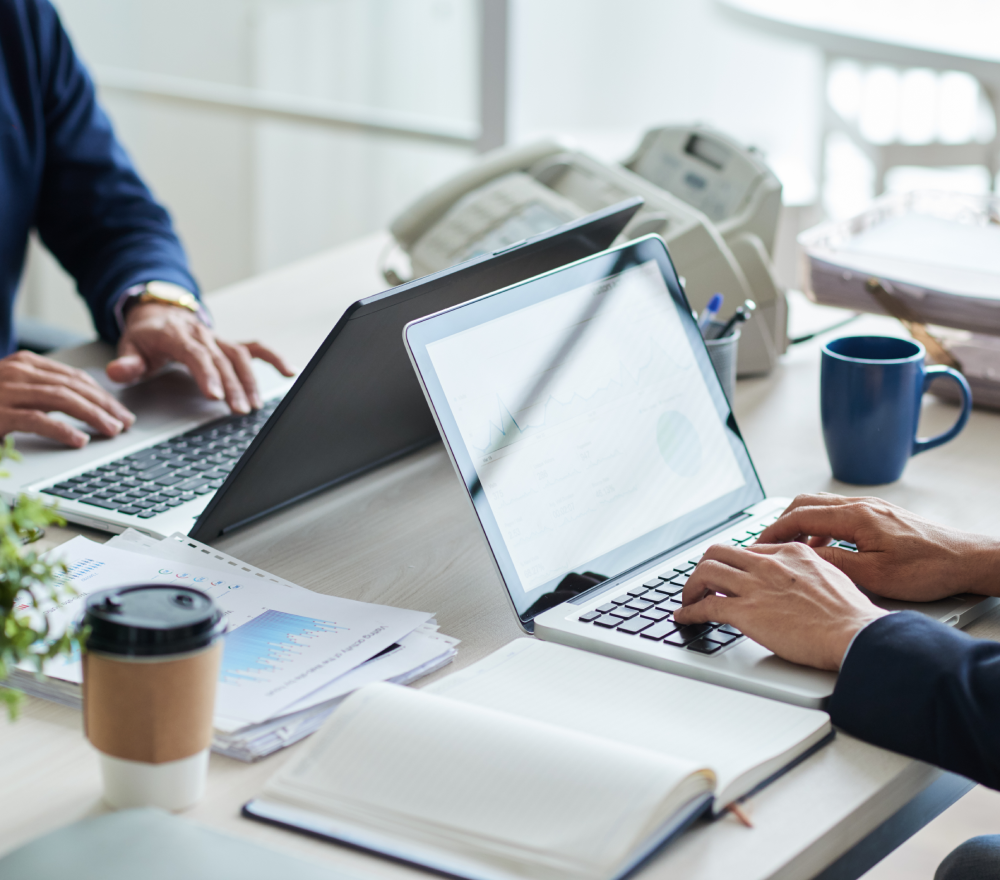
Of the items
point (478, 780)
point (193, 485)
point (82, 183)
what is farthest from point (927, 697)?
point (82, 183)

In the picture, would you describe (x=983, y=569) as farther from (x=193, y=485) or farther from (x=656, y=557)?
(x=193, y=485)

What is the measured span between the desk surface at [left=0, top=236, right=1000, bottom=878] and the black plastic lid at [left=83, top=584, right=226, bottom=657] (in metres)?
0.11

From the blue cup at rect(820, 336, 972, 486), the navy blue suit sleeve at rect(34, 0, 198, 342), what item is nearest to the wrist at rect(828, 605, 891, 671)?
the blue cup at rect(820, 336, 972, 486)

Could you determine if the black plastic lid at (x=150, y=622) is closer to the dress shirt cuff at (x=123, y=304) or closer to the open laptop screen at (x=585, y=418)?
the open laptop screen at (x=585, y=418)

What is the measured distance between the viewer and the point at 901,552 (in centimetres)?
87

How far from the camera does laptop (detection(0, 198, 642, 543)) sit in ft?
2.99

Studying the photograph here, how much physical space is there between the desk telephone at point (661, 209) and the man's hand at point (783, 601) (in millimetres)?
517

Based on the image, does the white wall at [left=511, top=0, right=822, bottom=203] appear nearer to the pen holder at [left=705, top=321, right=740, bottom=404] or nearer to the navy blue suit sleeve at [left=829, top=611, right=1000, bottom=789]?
the pen holder at [left=705, top=321, right=740, bottom=404]

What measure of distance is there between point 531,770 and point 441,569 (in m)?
0.35

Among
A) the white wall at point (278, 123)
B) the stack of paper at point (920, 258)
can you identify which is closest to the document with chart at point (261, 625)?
the stack of paper at point (920, 258)

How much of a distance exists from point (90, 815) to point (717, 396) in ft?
1.98

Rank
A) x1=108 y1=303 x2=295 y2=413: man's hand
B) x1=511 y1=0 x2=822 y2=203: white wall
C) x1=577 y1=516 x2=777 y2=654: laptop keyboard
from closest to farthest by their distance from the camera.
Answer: x1=577 y1=516 x2=777 y2=654: laptop keyboard → x1=108 y1=303 x2=295 y2=413: man's hand → x1=511 y1=0 x2=822 y2=203: white wall

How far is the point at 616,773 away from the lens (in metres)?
0.61

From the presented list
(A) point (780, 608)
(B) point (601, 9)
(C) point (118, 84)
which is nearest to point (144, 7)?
(C) point (118, 84)
